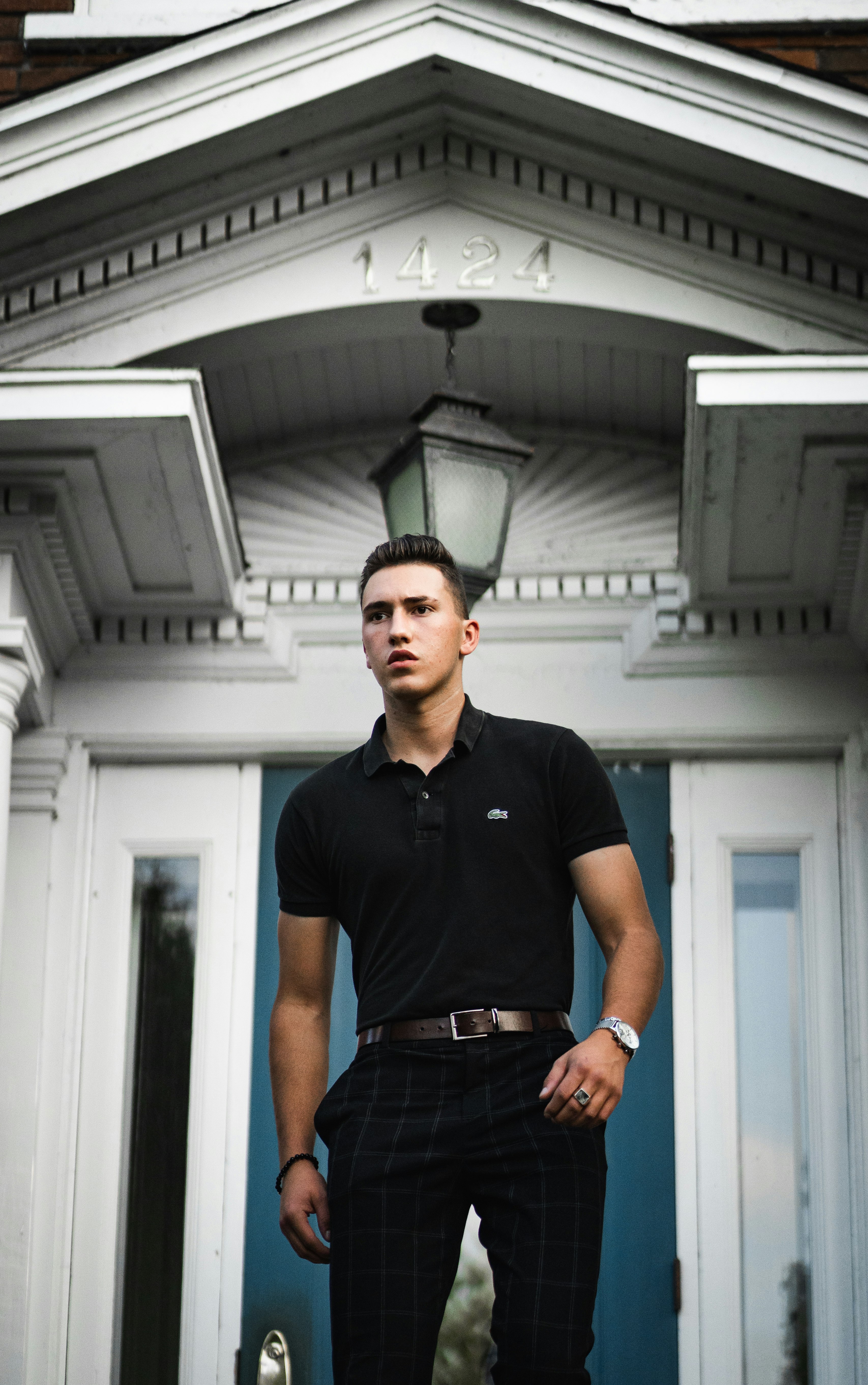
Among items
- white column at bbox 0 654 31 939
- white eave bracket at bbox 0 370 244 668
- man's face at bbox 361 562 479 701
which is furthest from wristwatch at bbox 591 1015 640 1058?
white column at bbox 0 654 31 939

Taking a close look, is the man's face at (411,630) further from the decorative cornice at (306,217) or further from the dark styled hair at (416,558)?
the decorative cornice at (306,217)

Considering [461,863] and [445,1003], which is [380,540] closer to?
[461,863]

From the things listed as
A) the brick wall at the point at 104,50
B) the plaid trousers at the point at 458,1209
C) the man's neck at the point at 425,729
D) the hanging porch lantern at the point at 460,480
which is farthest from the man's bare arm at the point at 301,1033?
the brick wall at the point at 104,50

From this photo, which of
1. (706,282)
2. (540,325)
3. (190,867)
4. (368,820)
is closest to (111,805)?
(190,867)

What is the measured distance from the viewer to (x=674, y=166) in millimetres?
4848

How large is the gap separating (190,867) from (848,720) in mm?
2144

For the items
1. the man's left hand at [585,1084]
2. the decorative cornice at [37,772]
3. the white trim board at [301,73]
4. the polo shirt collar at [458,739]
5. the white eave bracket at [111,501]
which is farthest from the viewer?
the decorative cornice at [37,772]

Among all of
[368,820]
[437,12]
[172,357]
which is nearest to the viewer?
[368,820]

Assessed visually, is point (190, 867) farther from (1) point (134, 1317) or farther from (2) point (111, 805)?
(1) point (134, 1317)

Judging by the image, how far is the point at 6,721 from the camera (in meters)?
4.84

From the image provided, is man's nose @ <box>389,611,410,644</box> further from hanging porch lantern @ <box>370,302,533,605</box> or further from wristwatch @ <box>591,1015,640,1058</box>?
hanging porch lantern @ <box>370,302,533,605</box>

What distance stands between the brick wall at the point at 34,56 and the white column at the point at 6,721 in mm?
2219

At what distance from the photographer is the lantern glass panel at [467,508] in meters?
3.94

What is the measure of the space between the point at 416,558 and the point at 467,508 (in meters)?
1.18
